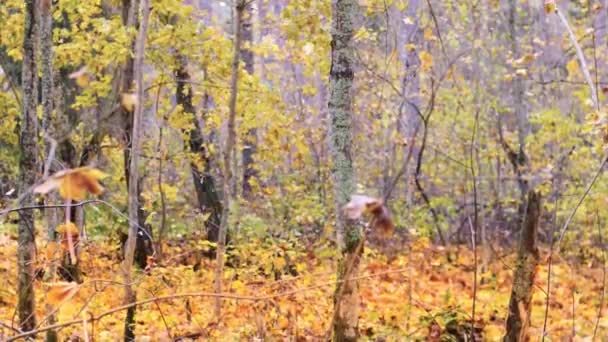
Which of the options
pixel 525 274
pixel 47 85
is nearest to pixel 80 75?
pixel 47 85

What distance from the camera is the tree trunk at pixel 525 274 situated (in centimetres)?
533

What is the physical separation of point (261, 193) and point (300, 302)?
3470mm

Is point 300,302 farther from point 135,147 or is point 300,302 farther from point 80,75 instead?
point 80,75

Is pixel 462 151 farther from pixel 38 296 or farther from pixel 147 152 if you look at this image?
pixel 38 296

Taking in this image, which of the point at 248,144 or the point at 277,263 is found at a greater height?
the point at 248,144

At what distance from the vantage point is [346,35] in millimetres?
5086

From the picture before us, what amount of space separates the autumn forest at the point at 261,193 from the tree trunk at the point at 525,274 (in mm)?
16

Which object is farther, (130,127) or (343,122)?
(130,127)

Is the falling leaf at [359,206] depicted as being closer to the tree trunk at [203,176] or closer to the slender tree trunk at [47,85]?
the slender tree trunk at [47,85]

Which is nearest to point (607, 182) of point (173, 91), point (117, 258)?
point (173, 91)

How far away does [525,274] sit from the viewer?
5.38 meters

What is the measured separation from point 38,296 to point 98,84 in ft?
8.38

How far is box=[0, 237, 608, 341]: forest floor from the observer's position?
580 centimetres

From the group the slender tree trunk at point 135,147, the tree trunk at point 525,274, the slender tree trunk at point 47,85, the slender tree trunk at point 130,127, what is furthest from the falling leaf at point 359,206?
the slender tree trunk at point 130,127
